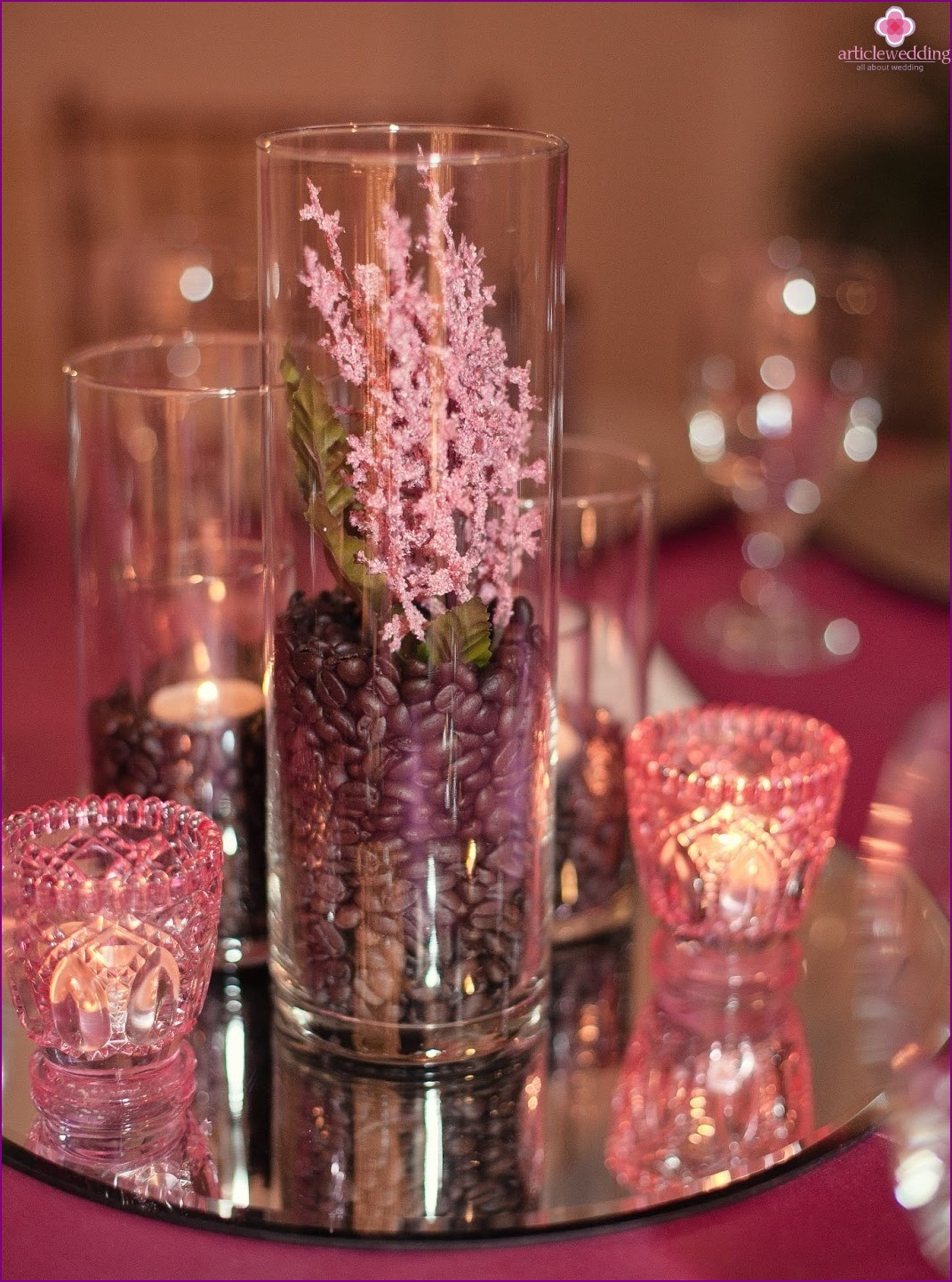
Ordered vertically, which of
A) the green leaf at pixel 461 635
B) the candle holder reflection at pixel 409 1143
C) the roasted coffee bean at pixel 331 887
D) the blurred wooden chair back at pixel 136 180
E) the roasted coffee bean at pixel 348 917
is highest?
the blurred wooden chair back at pixel 136 180

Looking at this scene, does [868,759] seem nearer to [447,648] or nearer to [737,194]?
[447,648]

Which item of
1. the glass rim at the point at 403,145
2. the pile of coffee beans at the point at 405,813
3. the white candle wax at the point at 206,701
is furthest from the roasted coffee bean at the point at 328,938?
the glass rim at the point at 403,145

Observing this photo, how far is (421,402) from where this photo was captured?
49cm

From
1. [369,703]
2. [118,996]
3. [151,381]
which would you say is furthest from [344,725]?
[151,381]

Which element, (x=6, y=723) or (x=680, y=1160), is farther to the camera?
(x=6, y=723)

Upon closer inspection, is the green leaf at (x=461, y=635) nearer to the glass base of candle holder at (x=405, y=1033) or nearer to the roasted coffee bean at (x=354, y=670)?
the roasted coffee bean at (x=354, y=670)

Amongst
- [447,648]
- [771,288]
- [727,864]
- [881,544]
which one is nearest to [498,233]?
[447,648]

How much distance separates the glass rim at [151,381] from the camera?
590 millimetres

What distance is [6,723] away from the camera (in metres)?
0.86

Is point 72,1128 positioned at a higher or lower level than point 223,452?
lower

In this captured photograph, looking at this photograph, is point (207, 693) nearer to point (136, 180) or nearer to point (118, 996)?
point (118, 996)

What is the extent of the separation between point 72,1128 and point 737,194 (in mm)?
2608

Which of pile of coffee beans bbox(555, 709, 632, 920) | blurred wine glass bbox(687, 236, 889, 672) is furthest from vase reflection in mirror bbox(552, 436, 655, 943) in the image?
blurred wine glass bbox(687, 236, 889, 672)

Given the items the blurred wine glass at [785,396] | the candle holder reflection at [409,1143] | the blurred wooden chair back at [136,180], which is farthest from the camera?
the blurred wooden chair back at [136,180]
